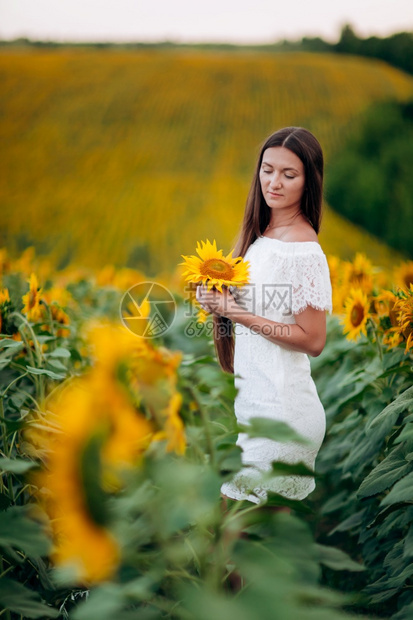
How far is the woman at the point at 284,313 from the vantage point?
156 centimetres

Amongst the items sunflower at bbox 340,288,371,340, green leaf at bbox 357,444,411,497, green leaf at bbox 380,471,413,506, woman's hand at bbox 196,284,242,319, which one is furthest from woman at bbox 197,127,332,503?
sunflower at bbox 340,288,371,340

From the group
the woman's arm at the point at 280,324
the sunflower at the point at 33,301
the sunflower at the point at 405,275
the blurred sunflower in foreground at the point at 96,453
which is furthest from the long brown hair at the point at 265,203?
the blurred sunflower in foreground at the point at 96,453

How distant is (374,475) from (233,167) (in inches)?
990

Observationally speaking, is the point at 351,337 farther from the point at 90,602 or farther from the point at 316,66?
the point at 316,66

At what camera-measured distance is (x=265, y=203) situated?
181 cm

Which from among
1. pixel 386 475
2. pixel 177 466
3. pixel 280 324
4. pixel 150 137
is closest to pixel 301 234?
pixel 280 324

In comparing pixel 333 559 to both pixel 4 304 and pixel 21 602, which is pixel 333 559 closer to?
pixel 21 602

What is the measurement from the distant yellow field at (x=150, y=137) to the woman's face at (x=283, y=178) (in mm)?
12650

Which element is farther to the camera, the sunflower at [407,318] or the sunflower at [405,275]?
the sunflower at [405,275]

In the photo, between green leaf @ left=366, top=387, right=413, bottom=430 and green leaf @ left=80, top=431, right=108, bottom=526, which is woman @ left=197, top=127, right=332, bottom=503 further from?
green leaf @ left=80, top=431, right=108, bottom=526

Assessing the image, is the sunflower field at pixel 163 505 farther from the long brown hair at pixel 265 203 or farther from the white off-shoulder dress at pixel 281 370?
the long brown hair at pixel 265 203

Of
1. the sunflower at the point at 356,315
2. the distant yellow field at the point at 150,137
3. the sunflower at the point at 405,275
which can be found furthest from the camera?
the distant yellow field at the point at 150,137

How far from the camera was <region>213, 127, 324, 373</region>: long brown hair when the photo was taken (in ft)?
5.41

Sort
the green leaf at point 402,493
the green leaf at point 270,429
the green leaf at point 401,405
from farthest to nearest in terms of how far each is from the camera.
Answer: the green leaf at point 401,405, the green leaf at point 402,493, the green leaf at point 270,429
